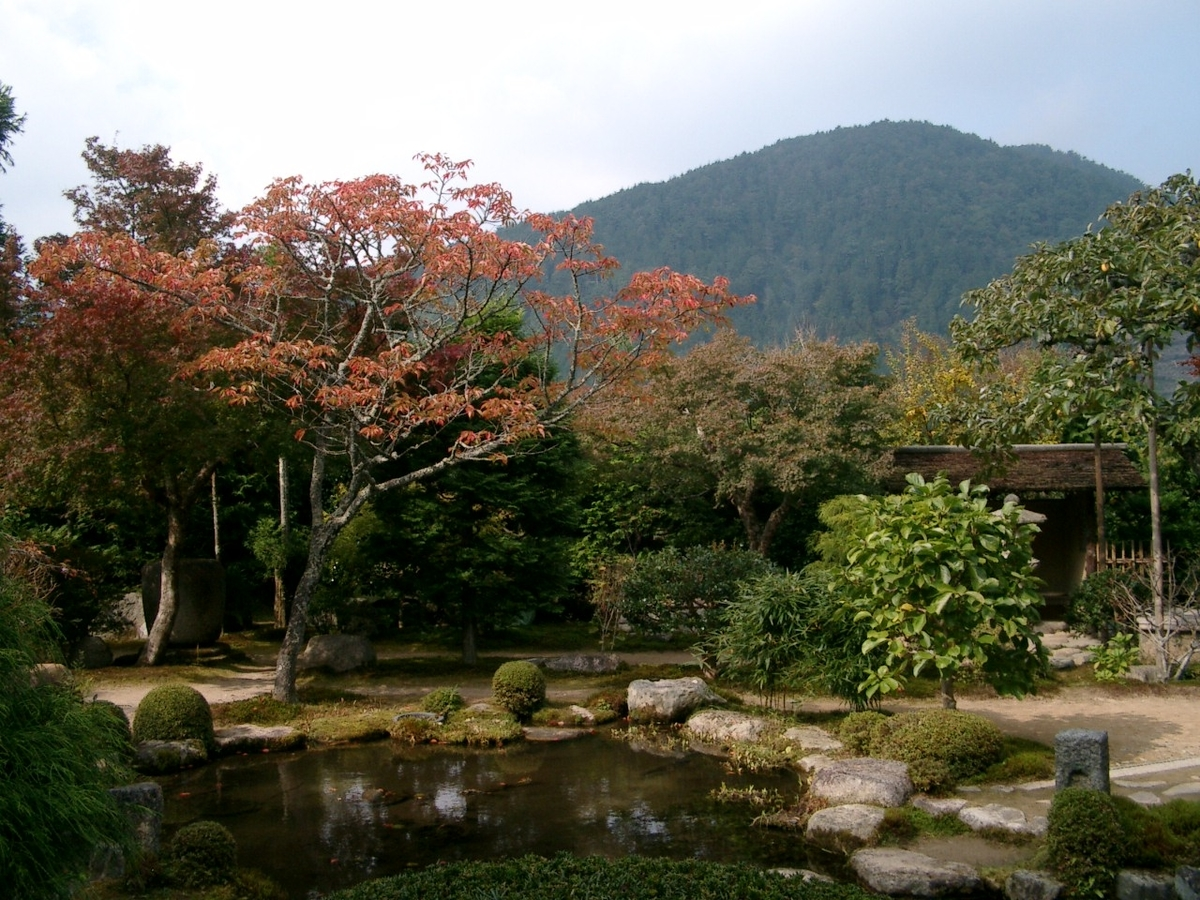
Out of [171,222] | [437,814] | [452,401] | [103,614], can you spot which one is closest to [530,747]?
[437,814]

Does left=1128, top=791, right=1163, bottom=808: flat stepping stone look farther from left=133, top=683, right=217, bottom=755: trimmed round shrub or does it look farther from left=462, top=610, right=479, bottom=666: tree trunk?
left=462, top=610, right=479, bottom=666: tree trunk

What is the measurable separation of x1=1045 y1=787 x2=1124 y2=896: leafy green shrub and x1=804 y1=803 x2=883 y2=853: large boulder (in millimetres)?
1336

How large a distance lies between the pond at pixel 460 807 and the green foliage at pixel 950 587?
5.74ft

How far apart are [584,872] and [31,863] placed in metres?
2.46

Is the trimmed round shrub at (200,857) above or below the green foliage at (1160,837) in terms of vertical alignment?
above

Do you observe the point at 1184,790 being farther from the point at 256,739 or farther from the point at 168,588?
the point at 168,588

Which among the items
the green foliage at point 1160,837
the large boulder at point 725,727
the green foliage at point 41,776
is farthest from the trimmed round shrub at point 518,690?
the green foliage at point 41,776

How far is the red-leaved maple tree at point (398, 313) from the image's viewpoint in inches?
440

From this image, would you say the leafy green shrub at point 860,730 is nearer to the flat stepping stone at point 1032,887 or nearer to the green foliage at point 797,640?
the green foliage at point 797,640

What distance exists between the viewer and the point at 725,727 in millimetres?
10508

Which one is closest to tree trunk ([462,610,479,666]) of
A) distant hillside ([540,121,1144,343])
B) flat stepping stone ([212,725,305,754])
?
flat stepping stone ([212,725,305,754])

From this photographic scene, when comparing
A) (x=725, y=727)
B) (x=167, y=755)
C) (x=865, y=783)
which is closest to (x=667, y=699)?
(x=725, y=727)

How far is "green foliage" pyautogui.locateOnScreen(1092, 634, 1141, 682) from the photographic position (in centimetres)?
1243

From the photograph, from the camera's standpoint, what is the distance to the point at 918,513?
352 inches
